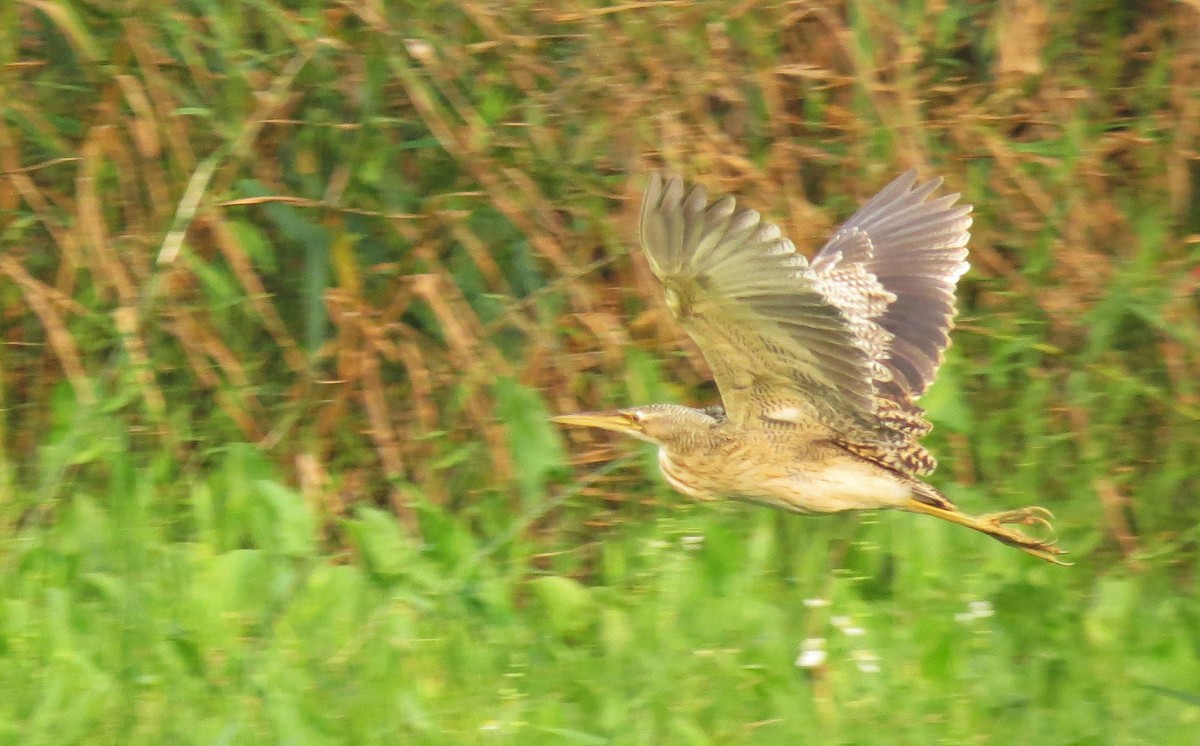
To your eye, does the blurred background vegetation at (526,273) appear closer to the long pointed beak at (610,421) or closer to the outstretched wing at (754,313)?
the long pointed beak at (610,421)

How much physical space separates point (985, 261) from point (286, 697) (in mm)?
2348

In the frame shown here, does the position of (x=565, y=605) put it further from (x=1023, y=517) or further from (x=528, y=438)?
(x=1023, y=517)

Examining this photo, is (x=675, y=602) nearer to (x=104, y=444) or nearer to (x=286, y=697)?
(x=286, y=697)

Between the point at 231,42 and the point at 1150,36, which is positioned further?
the point at 1150,36

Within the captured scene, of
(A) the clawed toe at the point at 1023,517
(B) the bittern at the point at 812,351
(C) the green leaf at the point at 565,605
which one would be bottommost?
(C) the green leaf at the point at 565,605

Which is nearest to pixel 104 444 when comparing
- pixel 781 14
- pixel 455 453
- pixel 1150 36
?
pixel 455 453

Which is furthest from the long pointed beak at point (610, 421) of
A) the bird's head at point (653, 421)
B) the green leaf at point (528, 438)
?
the green leaf at point (528, 438)

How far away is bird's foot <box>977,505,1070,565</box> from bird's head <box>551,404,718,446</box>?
2.22ft

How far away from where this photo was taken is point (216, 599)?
12.9 ft

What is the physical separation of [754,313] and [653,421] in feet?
2.05

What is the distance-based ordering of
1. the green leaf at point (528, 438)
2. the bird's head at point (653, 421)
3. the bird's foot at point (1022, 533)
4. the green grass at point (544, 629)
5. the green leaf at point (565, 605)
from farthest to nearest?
the green leaf at point (528, 438) → the bird's head at point (653, 421) → the bird's foot at point (1022, 533) → the green leaf at point (565, 605) → the green grass at point (544, 629)

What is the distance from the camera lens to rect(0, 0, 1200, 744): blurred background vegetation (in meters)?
4.44

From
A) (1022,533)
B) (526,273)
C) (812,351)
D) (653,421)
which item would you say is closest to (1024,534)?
(1022,533)

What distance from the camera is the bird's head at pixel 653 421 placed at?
14.4 feet
